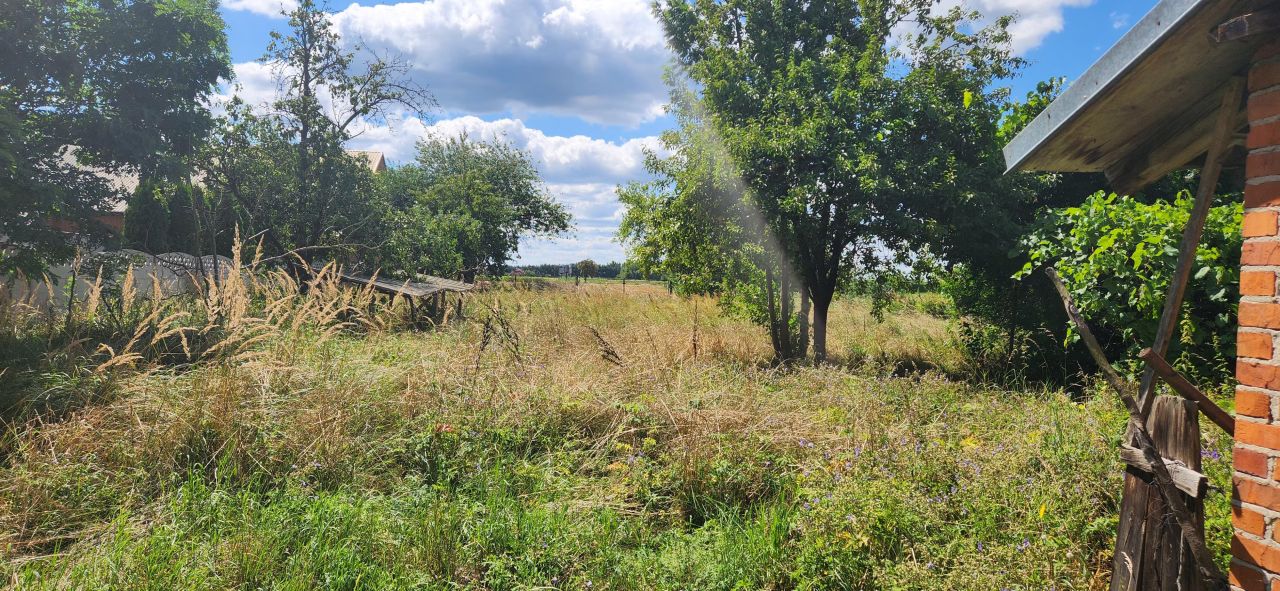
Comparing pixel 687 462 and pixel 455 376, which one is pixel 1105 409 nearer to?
pixel 687 462

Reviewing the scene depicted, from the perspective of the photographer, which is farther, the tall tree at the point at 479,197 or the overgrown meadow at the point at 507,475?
the tall tree at the point at 479,197

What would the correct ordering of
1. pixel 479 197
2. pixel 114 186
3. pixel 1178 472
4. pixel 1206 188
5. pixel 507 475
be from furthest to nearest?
pixel 479 197 < pixel 114 186 < pixel 507 475 < pixel 1206 188 < pixel 1178 472

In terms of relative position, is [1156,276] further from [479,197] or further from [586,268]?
[586,268]

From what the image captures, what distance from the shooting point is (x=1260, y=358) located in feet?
7.02

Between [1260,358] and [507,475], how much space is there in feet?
13.1

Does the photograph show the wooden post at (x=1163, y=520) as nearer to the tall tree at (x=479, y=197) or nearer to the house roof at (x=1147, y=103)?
the house roof at (x=1147, y=103)

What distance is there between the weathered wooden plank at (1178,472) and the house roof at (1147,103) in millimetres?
1284

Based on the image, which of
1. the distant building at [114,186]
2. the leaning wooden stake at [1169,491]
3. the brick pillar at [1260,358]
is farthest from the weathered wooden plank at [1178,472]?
the distant building at [114,186]

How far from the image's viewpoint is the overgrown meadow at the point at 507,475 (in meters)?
3.32

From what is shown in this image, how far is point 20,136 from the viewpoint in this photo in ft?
25.4

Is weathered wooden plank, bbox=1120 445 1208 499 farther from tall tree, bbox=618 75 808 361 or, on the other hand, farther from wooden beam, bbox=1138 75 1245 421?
tall tree, bbox=618 75 808 361

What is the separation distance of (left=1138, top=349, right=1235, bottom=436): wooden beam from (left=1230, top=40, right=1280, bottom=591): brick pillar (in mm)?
155

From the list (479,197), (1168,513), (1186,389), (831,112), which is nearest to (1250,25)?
(1186,389)

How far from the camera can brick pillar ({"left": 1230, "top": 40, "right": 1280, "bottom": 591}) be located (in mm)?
2102
